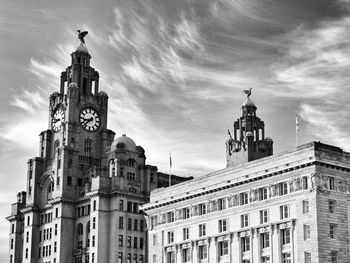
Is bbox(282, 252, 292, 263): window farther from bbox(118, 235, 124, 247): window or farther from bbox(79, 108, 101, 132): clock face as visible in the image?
bbox(79, 108, 101, 132): clock face

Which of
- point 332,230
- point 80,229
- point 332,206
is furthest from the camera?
point 80,229


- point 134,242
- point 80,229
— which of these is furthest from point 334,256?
point 80,229

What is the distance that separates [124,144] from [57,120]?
21.8 m

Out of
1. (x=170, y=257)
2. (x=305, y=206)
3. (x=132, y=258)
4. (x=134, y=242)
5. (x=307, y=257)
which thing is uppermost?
(x=134, y=242)

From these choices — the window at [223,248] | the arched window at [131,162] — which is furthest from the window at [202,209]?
the arched window at [131,162]

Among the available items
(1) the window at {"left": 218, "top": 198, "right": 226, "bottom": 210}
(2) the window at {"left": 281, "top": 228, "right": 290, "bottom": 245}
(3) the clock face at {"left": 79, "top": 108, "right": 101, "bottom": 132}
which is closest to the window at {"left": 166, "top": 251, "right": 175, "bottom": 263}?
(1) the window at {"left": 218, "top": 198, "right": 226, "bottom": 210}

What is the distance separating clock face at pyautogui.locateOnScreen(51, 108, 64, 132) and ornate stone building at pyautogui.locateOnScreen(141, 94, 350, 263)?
2371 inches

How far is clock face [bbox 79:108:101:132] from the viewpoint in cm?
19350

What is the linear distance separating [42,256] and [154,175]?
3413cm

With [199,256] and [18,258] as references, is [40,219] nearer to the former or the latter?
[18,258]

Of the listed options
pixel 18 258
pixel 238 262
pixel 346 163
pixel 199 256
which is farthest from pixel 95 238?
pixel 346 163

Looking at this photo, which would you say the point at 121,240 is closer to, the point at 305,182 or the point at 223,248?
the point at 223,248

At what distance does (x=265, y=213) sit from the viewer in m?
122

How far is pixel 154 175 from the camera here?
616 feet
